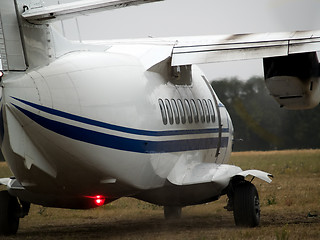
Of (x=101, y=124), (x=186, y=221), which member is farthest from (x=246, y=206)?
(x=101, y=124)

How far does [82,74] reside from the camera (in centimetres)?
1345

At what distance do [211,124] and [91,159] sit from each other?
557cm

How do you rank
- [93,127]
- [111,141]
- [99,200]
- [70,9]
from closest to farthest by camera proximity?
[70,9], [93,127], [111,141], [99,200]

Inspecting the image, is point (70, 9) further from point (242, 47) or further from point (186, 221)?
point (186, 221)

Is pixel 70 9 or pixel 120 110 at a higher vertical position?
pixel 70 9

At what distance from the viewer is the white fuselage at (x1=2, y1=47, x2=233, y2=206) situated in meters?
12.5

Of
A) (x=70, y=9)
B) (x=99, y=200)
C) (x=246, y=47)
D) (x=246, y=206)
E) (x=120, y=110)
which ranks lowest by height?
(x=246, y=206)

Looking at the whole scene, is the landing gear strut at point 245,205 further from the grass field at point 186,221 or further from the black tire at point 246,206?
the grass field at point 186,221

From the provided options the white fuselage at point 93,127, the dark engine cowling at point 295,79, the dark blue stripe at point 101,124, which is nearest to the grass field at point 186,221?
the white fuselage at point 93,127

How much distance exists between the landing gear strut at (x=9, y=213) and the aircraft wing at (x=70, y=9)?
4.91 meters

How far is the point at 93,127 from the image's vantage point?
13.2 metres

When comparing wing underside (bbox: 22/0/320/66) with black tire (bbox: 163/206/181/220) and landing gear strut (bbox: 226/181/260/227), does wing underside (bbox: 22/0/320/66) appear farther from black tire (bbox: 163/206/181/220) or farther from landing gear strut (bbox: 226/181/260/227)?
black tire (bbox: 163/206/181/220)

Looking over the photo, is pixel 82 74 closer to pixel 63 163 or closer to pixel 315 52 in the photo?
pixel 63 163

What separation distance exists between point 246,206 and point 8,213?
4959 mm
